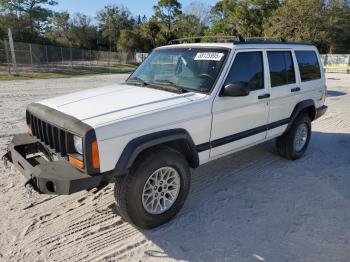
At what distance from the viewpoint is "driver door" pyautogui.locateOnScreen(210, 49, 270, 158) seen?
3871mm

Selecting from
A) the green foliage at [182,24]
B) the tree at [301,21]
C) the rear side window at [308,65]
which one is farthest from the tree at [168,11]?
the rear side window at [308,65]

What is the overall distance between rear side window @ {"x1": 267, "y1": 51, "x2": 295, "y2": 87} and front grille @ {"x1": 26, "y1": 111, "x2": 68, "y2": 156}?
3.10 m

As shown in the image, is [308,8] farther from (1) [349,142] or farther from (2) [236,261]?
(2) [236,261]

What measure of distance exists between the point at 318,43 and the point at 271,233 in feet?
140

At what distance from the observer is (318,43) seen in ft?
132

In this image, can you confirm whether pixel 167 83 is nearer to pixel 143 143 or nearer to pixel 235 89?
pixel 235 89

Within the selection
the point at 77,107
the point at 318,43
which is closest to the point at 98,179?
the point at 77,107

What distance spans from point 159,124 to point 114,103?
58 centimetres

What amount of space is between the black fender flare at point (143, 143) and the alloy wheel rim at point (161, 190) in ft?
→ 1.14

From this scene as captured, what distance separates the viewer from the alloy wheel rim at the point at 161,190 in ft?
11.1

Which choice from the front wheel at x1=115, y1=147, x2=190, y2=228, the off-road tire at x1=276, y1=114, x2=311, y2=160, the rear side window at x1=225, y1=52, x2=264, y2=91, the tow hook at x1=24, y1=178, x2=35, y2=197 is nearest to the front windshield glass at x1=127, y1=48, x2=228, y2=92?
the rear side window at x1=225, y1=52, x2=264, y2=91

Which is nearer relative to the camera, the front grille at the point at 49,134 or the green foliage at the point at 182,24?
the front grille at the point at 49,134

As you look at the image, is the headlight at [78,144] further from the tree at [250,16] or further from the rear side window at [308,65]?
the tree at [250,16]

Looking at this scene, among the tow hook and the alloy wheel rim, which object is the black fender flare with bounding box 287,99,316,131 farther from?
the tow hook
